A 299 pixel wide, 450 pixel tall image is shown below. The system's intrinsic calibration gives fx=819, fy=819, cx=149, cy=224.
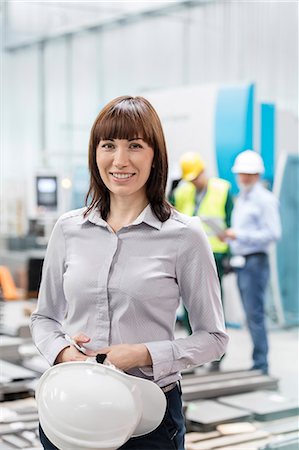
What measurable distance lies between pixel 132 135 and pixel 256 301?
4304 millimetres

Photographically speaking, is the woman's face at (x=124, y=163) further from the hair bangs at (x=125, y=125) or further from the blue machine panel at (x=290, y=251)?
the blue machine panel at (x=290, y=251)

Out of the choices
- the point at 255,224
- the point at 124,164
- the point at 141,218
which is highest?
the point at 124,164

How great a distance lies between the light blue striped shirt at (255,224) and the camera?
6.14 metres

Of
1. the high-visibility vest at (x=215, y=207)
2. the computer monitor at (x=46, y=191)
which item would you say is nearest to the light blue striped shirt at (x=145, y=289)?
the high-visibility vest at (x=215, y=207)

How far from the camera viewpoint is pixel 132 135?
6.44 feet

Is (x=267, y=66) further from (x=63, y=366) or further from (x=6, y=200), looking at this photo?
(x=63, y=366)

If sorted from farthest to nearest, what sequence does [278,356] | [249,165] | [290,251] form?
[290,251] → [278,356] → [249,165]

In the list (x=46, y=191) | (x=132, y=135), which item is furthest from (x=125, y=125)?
(x=46, y=191)

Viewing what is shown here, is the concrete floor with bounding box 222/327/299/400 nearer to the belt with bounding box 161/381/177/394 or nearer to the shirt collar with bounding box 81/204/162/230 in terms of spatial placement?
the belt with bounding box 161/381/177/394

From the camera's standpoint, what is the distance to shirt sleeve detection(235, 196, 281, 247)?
6121 mm

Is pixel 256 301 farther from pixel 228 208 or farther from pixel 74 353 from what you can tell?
pixel 74 353

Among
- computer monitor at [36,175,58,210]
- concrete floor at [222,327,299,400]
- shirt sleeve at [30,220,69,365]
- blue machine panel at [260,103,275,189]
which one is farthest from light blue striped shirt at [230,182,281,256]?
computer monitor at [36,175,58,210]

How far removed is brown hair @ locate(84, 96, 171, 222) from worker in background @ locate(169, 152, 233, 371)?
4.05 metres

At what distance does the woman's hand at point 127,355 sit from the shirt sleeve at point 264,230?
4261mm
